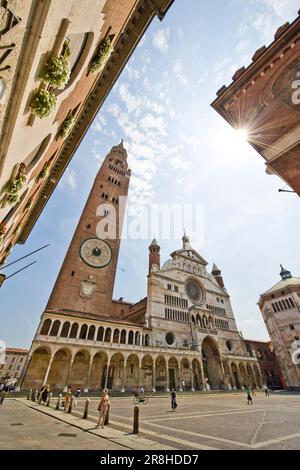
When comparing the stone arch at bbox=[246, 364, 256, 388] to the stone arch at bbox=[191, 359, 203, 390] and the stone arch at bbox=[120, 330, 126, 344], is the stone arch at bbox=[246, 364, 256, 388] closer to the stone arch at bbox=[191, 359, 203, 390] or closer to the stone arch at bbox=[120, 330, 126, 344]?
the stone arch at bbox=[191, 359, 203, 390]

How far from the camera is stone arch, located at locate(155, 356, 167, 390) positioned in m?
28.4

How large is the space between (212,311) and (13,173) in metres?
42.3

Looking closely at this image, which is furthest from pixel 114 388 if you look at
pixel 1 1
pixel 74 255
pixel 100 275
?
pixel 1 1

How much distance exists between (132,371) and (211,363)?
15.9 metres

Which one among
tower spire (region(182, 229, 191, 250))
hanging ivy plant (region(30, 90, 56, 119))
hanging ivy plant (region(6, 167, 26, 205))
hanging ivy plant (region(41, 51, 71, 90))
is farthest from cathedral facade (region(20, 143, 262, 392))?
hanging ivy plant (region(41, 51, 71, 90))

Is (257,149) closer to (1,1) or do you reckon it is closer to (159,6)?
(159,6)

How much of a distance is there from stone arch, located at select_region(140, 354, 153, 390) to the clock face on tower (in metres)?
15.2

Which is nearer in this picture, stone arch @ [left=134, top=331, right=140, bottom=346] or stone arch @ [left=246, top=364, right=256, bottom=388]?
stone arch @ [left=134, top=331, right=140, bottom=346]

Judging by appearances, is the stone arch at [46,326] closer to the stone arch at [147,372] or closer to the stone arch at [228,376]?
the stone arch at [147,372]

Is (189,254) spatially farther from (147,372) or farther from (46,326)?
(46,326)

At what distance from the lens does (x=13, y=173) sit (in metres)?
4.88

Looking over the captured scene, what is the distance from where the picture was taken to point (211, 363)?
35.8 m

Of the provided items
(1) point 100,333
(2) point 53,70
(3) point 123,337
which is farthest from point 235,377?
(2) point 53,70

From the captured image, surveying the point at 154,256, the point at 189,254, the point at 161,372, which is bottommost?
the point at 161,372
